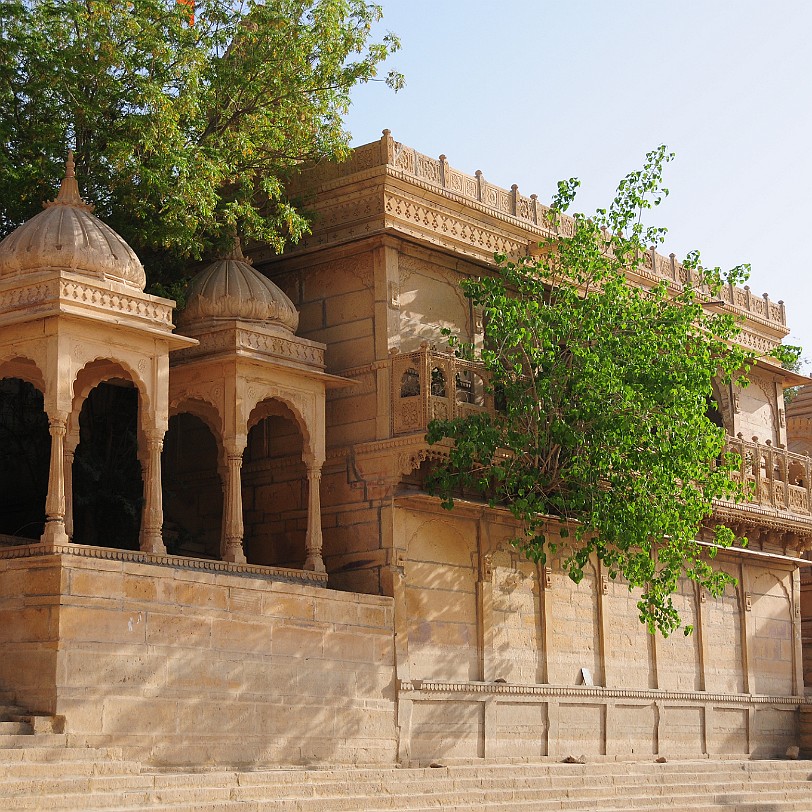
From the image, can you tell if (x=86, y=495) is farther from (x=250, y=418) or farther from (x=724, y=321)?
(x=724, y=321)

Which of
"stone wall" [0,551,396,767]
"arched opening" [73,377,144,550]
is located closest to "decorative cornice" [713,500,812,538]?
"stone wall" [0,551,396,767]

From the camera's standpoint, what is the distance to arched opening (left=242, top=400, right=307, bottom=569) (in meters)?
17.8

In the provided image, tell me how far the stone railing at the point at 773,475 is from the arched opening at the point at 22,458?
9602mm

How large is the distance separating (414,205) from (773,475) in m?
8.01

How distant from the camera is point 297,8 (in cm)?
1692

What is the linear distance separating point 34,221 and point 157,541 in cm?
337

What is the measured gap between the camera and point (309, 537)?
16203mm

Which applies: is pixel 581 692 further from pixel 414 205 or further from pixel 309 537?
pixel 414 205

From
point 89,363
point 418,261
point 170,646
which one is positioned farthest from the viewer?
point 418,261

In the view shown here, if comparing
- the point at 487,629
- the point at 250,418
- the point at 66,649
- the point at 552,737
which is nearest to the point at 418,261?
the point at 250,418

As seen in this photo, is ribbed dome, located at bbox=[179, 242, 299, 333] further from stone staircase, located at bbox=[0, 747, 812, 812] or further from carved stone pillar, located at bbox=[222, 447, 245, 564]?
stone staircase, located at bbox=[0, 747, 812, 812]

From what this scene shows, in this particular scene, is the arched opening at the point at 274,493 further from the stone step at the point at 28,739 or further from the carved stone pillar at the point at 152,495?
the stone step at the point at 28,739

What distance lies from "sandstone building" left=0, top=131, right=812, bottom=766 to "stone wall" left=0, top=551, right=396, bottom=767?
1.0 inches

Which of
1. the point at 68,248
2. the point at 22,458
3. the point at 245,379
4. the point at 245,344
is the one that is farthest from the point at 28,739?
the point at 22,458
